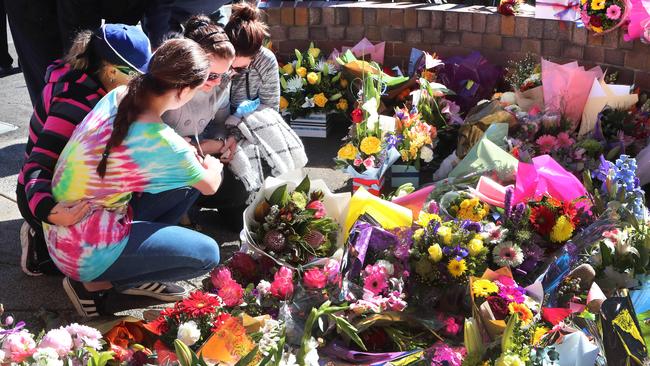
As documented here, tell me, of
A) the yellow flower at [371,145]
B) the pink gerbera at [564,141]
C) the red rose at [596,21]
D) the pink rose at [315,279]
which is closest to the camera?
the pink rose at [315,279]

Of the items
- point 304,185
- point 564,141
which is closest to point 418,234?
point 304,185

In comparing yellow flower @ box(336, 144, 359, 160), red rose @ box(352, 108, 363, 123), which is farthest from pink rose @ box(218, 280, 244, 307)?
red rose @ box(352, 108, 363, 123)

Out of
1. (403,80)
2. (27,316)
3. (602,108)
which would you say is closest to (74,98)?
(27,316)

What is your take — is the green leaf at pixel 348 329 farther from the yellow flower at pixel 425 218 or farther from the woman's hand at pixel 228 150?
the woman's hand at pixel 228 150

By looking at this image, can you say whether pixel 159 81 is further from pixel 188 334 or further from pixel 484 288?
pixel 484 288

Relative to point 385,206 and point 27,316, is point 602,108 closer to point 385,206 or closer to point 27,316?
point 385,206

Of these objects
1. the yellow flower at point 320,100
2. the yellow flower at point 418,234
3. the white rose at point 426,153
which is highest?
the yellow flower at point 418,234

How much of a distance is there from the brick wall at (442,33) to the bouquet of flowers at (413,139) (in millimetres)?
1148

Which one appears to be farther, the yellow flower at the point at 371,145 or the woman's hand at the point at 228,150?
the yellow flower at the point at 371,145

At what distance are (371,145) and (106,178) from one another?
5.11 feet

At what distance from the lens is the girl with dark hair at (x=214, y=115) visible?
311 cm

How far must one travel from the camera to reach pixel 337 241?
10.4 ft

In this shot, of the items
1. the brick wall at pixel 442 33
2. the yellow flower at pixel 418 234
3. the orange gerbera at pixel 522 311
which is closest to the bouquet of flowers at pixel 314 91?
the brick wall at pixel 442 33

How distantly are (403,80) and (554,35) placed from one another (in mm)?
968
